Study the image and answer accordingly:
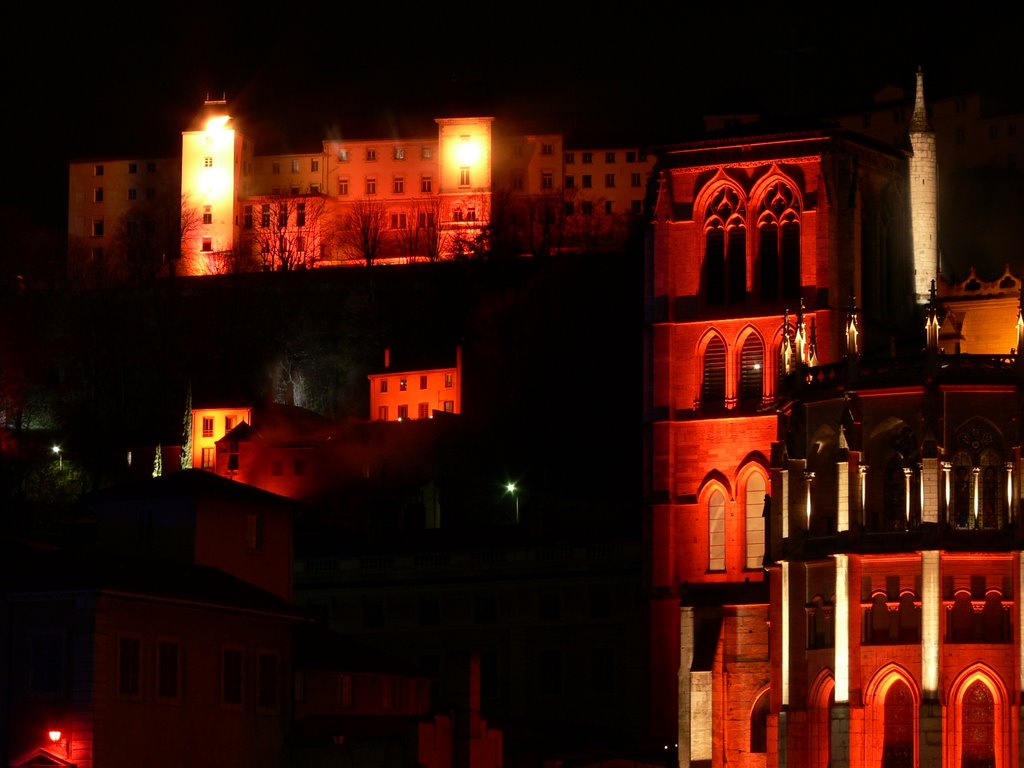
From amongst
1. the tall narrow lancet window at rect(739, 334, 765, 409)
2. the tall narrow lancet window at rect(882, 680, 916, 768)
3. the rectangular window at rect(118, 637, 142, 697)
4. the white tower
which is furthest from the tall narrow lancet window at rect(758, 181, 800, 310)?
the rectangular window at rect(118, 637, 142, 697)

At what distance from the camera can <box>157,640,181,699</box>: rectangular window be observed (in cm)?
7369

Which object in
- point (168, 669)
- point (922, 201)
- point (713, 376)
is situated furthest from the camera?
point (922, 201)

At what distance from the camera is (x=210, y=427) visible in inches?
6255

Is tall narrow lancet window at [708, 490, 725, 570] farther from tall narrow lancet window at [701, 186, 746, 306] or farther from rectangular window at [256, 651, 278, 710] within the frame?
rectangular window at [256, 651, 278, 710]

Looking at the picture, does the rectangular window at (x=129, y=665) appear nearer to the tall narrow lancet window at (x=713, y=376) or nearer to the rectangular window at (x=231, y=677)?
the rectangular window at (x=231, y=677)

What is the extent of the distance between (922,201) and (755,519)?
12419mm

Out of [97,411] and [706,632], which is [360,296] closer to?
[97,411]

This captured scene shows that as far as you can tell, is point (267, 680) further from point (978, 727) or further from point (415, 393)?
point (415, 393)

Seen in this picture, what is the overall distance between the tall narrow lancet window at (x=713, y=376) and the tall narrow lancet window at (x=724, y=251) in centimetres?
146

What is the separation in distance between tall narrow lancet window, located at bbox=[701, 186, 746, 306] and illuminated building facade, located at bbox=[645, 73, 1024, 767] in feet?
0.24

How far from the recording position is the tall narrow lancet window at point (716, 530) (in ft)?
303

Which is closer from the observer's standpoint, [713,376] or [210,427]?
[713,376]

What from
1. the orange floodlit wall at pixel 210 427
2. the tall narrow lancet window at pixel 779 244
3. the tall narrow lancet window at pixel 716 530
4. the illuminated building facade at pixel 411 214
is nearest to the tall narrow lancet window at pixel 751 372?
the tall narrow lancet window at pixel 779 244

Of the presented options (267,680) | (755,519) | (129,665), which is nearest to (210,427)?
(755,519)
